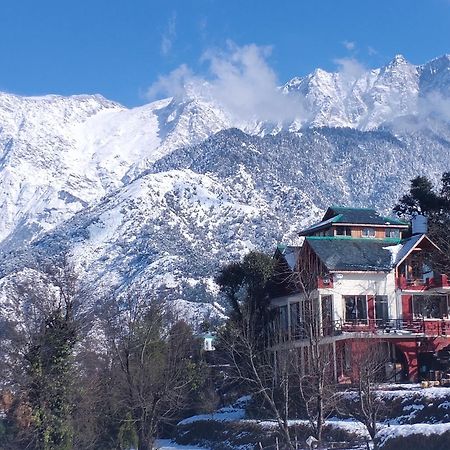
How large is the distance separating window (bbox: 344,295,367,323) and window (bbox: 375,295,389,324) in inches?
30.9

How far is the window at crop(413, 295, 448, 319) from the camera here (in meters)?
54.8

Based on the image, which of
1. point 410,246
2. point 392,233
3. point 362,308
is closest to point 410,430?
point 362,308

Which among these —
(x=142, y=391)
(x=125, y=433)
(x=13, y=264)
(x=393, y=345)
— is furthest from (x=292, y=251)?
(x=13, y=264)

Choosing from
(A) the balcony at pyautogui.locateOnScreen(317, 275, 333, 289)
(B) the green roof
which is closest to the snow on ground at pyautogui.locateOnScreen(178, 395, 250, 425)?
(A) the balcony at pyautogui.locateOnScreen(317, 275, 333, 289)

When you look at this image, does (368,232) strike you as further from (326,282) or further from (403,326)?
(403,326)

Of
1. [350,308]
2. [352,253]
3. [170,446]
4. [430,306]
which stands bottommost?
[170,446]

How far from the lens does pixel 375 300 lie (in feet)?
177

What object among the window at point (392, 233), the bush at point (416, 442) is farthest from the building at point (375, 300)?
the bush at point (416, 442)

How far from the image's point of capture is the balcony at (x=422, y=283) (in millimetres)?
54625

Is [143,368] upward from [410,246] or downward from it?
downward

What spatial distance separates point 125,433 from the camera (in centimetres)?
4866

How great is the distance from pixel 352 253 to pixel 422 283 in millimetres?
4429

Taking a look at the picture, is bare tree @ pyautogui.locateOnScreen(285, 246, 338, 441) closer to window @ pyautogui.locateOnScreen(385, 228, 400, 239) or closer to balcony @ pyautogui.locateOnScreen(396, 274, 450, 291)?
balcony @ pyautogui.locateOnScreen(396, 274, 450, 291)

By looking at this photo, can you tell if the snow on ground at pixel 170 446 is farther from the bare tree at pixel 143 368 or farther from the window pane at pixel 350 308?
the window pane at pixel 350 308
